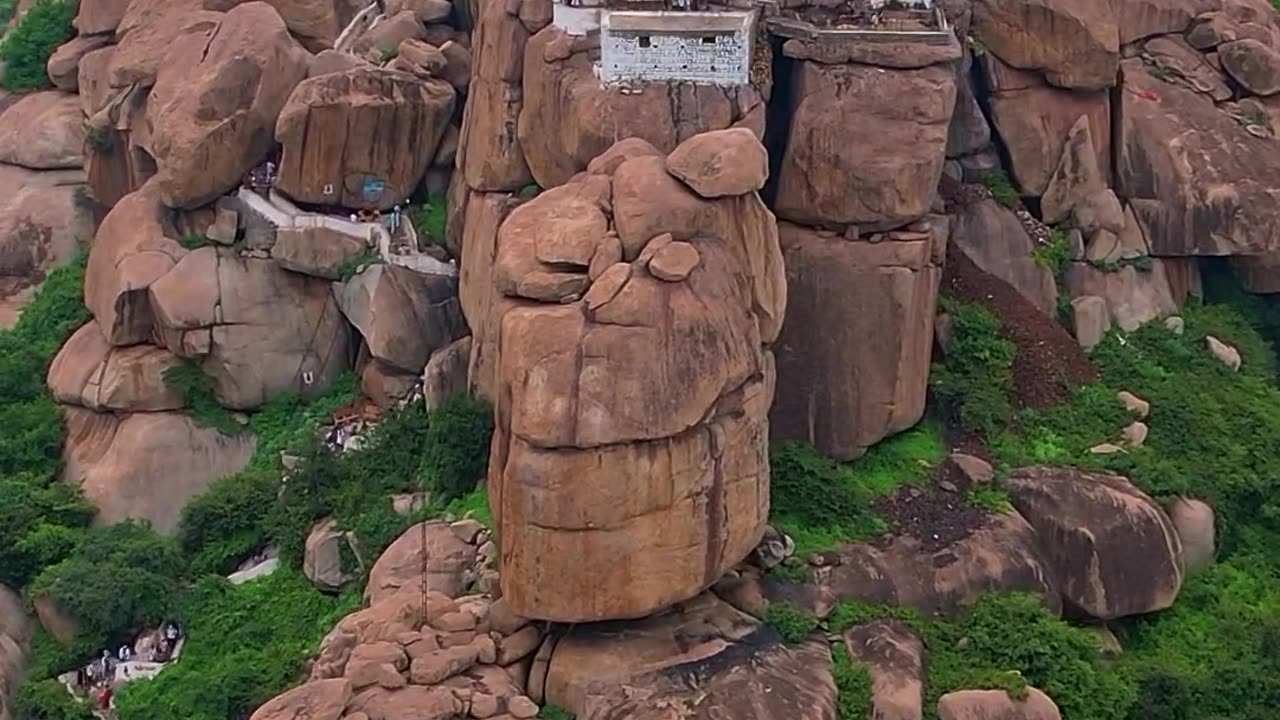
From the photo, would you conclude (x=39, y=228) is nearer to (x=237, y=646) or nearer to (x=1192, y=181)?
(x=237, y=646)

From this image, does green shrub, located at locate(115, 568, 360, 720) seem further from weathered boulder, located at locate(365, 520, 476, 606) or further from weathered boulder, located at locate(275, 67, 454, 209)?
weathered boulder, located at locate(275, 67, 454, 209)

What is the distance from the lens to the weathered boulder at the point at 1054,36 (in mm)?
29109

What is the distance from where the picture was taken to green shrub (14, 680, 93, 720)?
24641mm

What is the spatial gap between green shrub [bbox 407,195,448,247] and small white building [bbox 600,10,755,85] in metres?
6.32

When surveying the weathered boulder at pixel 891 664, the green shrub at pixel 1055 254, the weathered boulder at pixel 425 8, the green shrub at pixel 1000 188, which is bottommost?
the weathered boulder at pixel 891 664

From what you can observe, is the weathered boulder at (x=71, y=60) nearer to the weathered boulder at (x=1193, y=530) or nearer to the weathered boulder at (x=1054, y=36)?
the weathered boulder at (x=1054, y=36)

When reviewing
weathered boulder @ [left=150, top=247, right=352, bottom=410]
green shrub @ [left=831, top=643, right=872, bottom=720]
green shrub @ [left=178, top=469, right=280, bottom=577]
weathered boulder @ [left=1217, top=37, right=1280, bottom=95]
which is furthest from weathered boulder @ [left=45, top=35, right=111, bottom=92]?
weathered boulder @ [left=1217, top=37, right=1280, bottom=95]

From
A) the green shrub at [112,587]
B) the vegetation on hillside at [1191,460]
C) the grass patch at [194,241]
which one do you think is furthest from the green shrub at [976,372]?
the grass patch at [194,241]

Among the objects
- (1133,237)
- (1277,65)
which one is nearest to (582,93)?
(1133,237)

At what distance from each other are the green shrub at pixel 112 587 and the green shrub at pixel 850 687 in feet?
34.8

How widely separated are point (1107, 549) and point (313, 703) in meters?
11.1

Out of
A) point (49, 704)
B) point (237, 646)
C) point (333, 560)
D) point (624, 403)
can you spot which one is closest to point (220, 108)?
point (333, 560)

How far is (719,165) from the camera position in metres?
21.2

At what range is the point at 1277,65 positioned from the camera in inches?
1227
